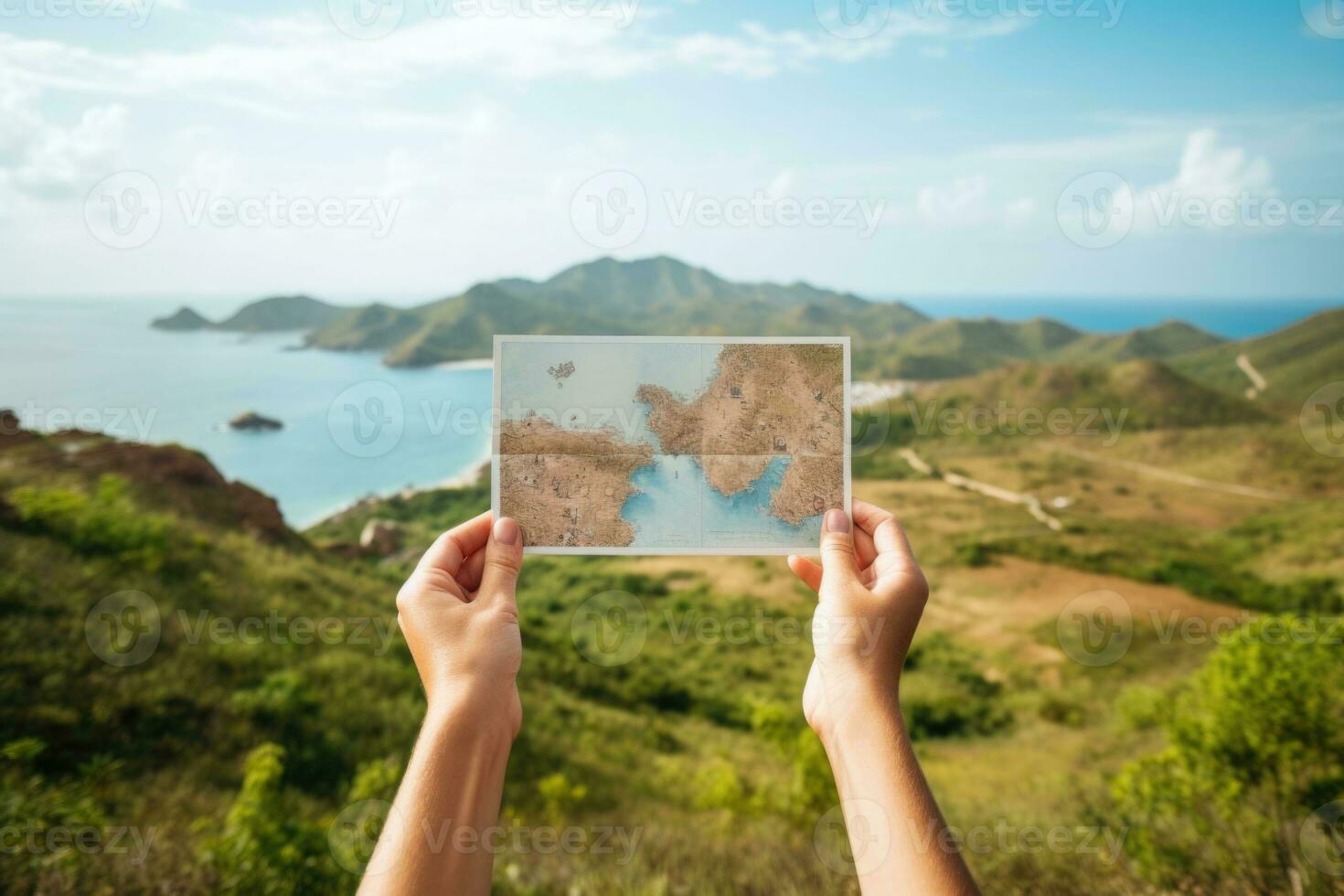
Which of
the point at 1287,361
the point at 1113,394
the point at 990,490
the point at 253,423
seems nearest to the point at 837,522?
the point at 990,490

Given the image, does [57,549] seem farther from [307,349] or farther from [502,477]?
[307,349]

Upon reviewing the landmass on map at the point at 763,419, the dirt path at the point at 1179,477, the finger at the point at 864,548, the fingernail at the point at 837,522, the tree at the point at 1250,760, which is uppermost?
the landmass on map at the point at 763,419

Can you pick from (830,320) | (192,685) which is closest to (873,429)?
(830,320)

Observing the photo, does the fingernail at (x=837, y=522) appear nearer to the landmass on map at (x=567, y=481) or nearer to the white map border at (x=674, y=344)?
the white map border at (x=674, y=344)

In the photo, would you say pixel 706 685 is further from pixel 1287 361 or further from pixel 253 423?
pixel 1287 361

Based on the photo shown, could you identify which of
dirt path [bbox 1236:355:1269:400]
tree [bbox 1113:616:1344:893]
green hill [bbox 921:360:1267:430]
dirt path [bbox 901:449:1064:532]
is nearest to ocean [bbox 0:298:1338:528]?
dirt path [bbox 1236:355:1269:400]

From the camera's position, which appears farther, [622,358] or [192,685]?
[192,685]

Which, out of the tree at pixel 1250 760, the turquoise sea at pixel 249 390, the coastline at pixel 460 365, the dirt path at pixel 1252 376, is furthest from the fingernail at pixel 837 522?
the dirt path at pixel 1252 376
